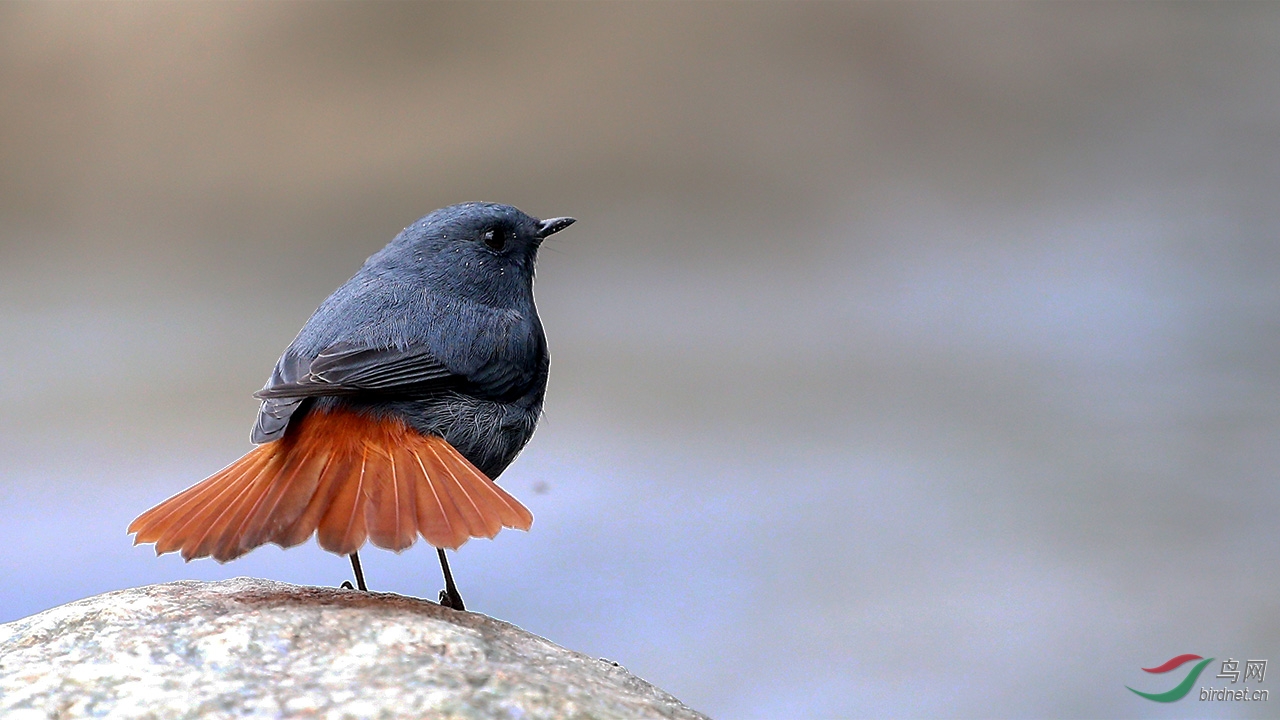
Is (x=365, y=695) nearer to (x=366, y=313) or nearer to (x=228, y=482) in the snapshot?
(x=228, y=482)

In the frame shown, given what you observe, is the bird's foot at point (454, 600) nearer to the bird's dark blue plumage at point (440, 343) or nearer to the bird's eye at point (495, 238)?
the bird's dark blue plumage at point (440, 343)

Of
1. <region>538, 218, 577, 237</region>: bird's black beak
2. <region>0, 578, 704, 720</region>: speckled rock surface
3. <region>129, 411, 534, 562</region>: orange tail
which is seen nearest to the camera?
<region>0, 578, 704, 720</region>: speckled rock surface

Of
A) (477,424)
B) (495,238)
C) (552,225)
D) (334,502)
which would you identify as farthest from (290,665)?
(552,225)

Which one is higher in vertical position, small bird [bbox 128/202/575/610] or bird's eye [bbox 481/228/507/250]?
bird's eye [bbox 481/228/507/250]

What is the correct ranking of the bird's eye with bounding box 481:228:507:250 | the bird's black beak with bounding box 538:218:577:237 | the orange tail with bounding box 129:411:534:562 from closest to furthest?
the orange tail with bounding box 129:411:534:562 < the bird's eye with bounding box 481:228:507:250 < the bird's black beak with bounding box 538:218:577:237

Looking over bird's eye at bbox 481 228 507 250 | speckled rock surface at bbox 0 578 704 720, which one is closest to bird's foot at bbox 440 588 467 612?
speckled rock surface at bbox 0 578 704 720

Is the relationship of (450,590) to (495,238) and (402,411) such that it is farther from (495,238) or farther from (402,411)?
(495,238)

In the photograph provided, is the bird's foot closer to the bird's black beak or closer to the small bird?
the small bird

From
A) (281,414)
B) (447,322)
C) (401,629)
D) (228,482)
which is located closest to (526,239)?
(447,322)
